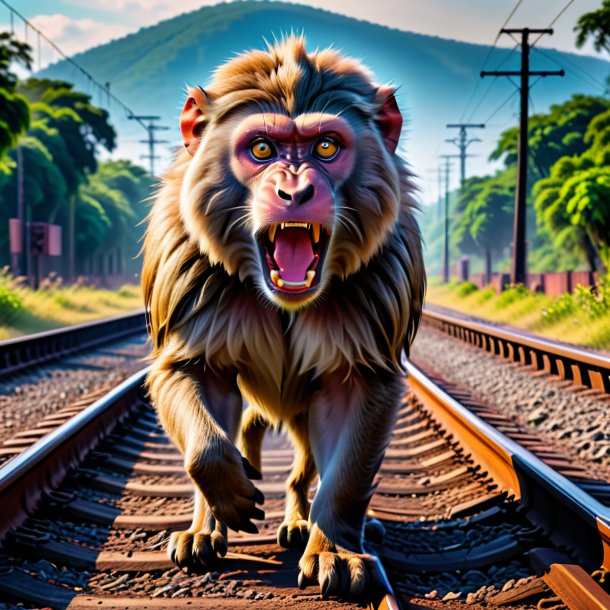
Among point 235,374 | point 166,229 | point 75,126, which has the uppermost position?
point 75,126

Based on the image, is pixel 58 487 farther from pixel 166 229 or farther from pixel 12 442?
pixel 166 229

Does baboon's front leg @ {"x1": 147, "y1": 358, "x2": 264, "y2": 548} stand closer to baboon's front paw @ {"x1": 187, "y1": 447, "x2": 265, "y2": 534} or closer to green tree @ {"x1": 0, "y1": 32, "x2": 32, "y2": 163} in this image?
baboon's front paw @ {"x1": 187, "y1": 447, "x2": 265, "y2": 534}

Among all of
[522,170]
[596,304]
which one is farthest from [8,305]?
[522,170]

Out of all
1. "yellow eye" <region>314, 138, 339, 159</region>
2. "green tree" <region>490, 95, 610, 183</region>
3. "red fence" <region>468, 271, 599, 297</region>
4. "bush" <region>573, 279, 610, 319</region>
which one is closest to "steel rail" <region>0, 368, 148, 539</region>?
"yellow eye" <region>314, 138, 339, 159</region>

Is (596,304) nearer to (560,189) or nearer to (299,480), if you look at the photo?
(299,480)

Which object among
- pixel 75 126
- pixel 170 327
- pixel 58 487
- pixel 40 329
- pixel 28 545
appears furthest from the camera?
pixel 75 126

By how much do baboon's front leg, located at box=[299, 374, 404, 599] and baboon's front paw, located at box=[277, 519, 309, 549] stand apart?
0.36 meters

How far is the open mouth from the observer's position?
2.80 m

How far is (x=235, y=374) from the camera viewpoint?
3.33 meters

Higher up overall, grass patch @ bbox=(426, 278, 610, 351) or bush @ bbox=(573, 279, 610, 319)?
bush @ bbox=(573, 279, 610, 319)

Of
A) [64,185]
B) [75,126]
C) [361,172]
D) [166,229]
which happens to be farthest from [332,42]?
[75,126]

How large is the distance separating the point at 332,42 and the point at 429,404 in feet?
13.2

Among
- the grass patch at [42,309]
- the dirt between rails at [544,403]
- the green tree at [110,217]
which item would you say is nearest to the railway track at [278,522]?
the dirt between rails at [544,403]

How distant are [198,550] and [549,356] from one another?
687cm
